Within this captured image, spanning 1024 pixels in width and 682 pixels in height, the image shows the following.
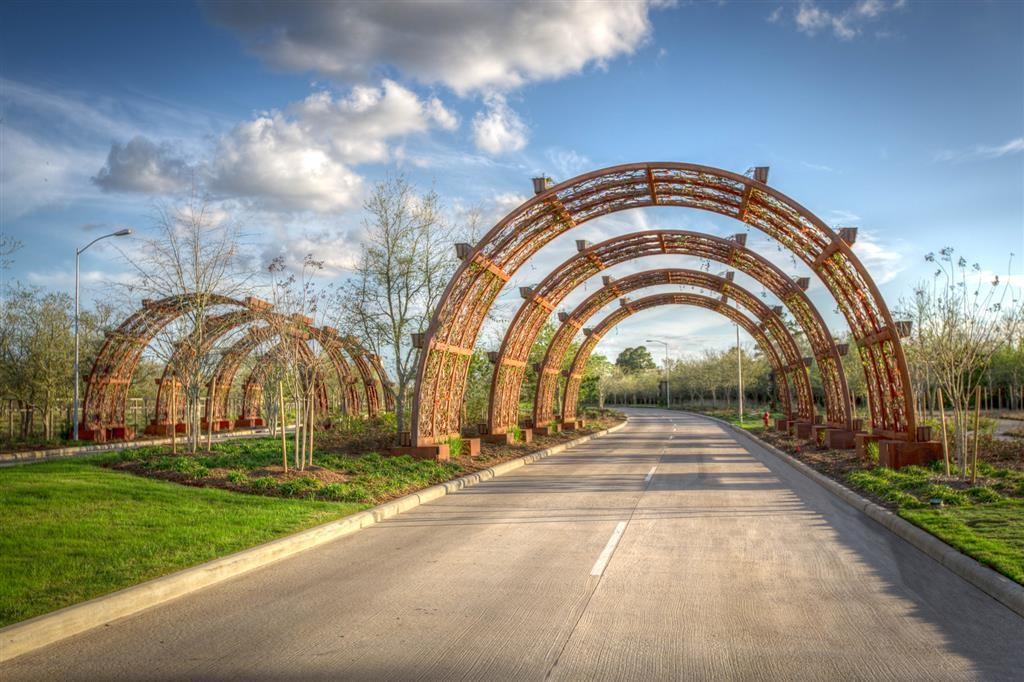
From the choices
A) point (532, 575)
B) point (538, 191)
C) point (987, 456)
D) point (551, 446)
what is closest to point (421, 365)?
point (538, 191)

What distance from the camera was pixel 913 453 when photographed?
17.1 m

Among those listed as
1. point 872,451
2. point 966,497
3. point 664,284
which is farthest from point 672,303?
point 966,497

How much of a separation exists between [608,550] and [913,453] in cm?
1091

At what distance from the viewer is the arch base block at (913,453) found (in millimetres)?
17062

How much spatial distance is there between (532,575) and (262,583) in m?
2.79

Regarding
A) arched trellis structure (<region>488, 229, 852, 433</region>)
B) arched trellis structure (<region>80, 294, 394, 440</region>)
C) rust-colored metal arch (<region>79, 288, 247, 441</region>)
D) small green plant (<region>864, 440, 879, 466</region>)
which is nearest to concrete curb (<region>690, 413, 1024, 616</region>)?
small green plant (<region>864, 440, 879, 466</region>)

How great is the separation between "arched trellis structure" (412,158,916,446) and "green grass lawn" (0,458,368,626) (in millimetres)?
8212

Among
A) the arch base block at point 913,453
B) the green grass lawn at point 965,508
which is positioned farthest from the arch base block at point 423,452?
the arch base block at point 913,453

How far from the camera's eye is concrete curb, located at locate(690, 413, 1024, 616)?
22.7 feet

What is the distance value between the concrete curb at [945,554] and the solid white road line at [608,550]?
364cm

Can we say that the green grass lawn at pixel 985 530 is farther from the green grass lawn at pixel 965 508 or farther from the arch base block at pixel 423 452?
the arch base block at pixel 423 452

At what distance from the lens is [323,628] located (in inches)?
246

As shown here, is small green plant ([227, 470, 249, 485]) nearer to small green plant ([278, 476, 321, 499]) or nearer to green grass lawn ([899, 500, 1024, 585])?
small green plant ([278, 476, 321, 499])

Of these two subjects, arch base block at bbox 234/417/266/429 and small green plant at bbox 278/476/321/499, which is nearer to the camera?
small green plant at bbox 278/476/321/499
